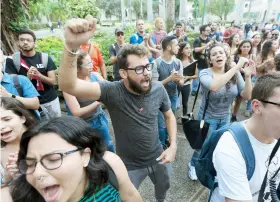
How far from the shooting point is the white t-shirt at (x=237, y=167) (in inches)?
52.1


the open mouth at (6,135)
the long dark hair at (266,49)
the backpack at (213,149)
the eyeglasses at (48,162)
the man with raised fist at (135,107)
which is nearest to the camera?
the eyeglasses at (48,162)

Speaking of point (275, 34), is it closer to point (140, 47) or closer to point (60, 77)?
point (140, 47)

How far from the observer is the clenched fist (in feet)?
4.45

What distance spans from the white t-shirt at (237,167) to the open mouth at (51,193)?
0.92 metres

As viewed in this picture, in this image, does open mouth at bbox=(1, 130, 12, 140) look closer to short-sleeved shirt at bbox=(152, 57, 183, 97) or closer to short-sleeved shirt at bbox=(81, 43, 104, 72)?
short-sleeved shirt at bbox=(152, 57, 183, 97)

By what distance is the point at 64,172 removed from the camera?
46.4 inches

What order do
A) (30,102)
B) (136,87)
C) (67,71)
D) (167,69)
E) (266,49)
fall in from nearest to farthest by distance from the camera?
(67,71)
(136,87)
(30,102)
(167,69)
(266,49)

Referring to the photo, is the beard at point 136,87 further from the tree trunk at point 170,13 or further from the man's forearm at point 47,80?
the tree trunk at point 170,13

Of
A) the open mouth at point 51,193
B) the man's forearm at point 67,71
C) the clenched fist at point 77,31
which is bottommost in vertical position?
the open mouth at point 51,193

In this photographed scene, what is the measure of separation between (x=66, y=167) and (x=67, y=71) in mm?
666

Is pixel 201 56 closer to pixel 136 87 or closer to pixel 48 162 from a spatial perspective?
pixel 136 87

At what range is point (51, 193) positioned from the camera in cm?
118

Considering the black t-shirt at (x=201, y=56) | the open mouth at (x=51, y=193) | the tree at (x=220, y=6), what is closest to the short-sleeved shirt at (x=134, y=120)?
the open mouth at (x=51, y=193)

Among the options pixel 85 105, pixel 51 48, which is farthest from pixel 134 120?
pixel 51 48
